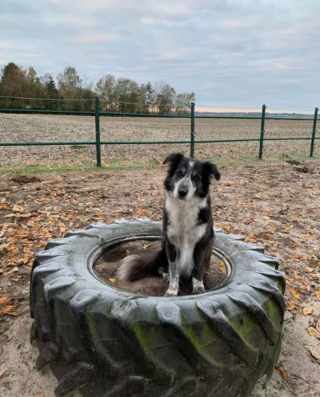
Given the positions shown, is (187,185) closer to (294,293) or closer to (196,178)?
(196,178)

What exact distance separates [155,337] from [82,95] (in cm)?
2355

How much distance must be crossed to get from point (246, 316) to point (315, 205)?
5.10m

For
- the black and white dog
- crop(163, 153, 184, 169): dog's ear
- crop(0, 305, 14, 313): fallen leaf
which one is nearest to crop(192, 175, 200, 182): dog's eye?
the black and white dog

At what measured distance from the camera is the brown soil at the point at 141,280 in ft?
8.53

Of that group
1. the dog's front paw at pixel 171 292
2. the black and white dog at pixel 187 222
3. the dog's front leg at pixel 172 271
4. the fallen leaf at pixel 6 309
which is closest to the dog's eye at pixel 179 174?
the black and white dog at pixel 187 222

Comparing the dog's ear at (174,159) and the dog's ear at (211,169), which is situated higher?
the dog's ear at (174,159)

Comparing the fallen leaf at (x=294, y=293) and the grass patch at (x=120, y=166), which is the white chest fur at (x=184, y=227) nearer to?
the fallen leaf at (x=294, y=293)

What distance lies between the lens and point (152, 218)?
5.21 metres

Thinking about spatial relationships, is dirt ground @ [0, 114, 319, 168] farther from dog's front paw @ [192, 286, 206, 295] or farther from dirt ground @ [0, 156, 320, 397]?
dog's front paw @ [192, 286, 206, 295]

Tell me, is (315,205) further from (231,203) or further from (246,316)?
(246,316)

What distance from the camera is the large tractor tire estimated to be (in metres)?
1.70

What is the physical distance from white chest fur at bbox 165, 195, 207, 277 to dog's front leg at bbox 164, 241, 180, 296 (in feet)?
0.11

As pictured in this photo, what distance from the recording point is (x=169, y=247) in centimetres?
260

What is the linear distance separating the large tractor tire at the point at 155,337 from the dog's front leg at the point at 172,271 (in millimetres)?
514
